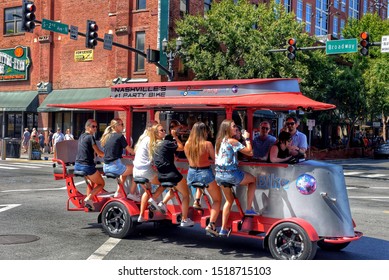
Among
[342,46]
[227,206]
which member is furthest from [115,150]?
[342,46]

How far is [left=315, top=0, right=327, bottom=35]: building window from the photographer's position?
58.7 meters

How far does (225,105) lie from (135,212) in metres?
2.33

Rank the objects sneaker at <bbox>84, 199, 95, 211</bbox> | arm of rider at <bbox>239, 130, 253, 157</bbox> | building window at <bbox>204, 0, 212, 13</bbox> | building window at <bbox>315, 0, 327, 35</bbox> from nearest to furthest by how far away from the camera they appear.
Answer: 1. arm of rider at <bbox>239, 130, 253, 157</bbox>
2. sneaker at <bbox>84, 199, 95, 211</bbox>
3. building window at <bbox>204, 0, 212, 13</bbox>
4. building window at <bbox>315, 0, 327, 35</bbox>

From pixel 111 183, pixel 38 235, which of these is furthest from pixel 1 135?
pixel 38 235

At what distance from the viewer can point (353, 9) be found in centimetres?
6838

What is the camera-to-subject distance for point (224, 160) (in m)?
7.46

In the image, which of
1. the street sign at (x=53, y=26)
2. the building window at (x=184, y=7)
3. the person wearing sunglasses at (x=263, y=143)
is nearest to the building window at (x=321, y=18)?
the building window at (x=184, y=7)

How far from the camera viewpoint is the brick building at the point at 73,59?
32.3 m

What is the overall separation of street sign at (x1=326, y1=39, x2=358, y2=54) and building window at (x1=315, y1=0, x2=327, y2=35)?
38.9 m

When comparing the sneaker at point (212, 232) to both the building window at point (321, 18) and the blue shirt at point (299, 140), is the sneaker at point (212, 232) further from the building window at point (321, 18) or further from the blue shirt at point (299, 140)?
the building window at point (321, 18)

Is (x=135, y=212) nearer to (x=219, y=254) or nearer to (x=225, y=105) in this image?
(x=219, y=254)

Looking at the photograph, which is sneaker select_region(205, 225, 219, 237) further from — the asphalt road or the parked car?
the parked car

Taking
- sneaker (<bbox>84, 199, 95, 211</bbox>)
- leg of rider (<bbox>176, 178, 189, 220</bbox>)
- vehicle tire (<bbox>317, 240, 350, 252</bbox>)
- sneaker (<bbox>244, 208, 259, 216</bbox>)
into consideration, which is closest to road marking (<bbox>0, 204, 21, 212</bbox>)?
sneaker (<bbox>84, 199, 95, 211</bbox>)

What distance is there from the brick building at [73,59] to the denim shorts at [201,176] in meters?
23.9
